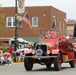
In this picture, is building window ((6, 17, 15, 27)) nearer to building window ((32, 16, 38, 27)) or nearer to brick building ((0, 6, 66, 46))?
brick building ((0, 6, 66, 46))

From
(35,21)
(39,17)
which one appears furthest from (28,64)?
(35,21)

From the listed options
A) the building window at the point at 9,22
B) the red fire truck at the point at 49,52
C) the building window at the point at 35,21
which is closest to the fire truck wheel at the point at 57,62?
the red fire truck at the point at 49,52

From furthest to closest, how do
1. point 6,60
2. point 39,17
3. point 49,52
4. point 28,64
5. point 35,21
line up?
point 35,21
point 39,17
point 6,60
point 28,64
point 49,52

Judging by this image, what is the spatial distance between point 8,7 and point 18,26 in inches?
795

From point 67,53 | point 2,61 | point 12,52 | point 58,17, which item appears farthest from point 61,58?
point 58,17

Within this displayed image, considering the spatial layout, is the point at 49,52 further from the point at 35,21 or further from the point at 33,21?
the point at 33,21

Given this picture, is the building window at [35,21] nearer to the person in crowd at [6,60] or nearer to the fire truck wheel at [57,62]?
the person in crowd at [6,60]

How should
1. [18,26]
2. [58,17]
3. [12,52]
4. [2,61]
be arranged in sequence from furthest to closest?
1. [58,17]
2. [18,26]
3. [12,52]
4. [2,61]

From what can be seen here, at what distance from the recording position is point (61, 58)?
2191 cm

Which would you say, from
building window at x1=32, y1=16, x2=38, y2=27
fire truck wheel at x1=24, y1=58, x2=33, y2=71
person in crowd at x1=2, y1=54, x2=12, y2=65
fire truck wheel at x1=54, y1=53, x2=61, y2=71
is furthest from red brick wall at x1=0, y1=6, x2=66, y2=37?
fire truck wheel at x1=54, y1=53, x2=61, y2=71

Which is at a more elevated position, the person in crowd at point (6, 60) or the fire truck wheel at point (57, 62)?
the fire truck wheel at point (57, 62)

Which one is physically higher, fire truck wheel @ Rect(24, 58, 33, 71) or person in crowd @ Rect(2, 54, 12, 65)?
fire truck wheel @ Rect(24, 58, 33, 71)

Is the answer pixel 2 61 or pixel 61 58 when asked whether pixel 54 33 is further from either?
pixel 2 61

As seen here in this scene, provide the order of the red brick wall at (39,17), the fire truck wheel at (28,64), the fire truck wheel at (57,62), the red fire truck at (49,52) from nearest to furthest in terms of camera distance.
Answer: the fire truck wheel at (57,62) → the red fire truck at (49,52) → the fire truck wheel at (28,64) → the red brick wall at (39,17)
